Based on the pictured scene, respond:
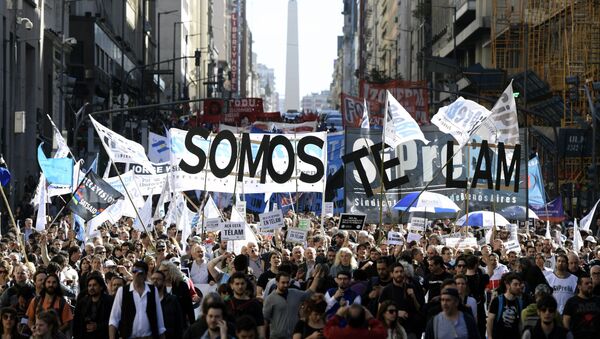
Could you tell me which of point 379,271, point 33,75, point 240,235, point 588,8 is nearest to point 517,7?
point 588,8

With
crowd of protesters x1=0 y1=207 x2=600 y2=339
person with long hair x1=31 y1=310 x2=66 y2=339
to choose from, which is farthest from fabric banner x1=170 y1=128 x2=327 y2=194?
person with long hair x1=31 y1=310 x2=66 y2=339

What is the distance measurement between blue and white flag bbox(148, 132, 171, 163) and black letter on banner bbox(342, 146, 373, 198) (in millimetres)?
14557

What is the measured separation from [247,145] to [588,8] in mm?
33326

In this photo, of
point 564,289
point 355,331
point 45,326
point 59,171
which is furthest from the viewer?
point 59,171

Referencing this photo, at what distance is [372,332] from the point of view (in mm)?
10242

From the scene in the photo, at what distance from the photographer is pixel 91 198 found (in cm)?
2442

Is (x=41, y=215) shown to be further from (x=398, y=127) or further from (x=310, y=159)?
(x=398, y=127)

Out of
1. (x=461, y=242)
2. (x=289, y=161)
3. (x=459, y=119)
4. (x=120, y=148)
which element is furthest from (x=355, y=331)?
(x=120, y=148)

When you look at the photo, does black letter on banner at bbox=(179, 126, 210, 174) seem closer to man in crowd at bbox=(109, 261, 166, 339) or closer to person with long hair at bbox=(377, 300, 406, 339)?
man in crowd at bbox=(109, 261, 166, 339)

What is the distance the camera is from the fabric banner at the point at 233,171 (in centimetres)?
2458

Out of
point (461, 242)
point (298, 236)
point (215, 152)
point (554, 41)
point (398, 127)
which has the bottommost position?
point (461, 242)

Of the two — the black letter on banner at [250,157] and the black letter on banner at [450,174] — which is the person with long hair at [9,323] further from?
the black letter on banner at [250,157]

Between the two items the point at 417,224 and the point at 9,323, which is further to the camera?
the point at 417,224

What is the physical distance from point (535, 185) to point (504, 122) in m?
6.22
